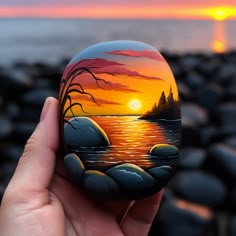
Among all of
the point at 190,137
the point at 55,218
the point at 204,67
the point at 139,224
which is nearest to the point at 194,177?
the point at 190,137

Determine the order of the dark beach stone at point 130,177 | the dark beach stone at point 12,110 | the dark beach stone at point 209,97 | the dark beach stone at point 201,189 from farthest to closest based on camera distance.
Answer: the dark beach stone at point 209,97
the dark beach stone at point 12,110
the dark beach stone at point 201,189
the dark beach stone at point 130,177

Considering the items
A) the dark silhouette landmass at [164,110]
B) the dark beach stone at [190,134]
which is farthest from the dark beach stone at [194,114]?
the dark silhouette landmass at [164,110]

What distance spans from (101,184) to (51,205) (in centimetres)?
18

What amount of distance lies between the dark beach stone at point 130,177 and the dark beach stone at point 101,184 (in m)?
0.01

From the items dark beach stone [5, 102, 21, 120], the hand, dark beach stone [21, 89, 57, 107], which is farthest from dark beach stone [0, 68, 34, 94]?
the hand

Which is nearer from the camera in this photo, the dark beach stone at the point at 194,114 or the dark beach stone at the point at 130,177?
the dark beach stone at the point at 130,177

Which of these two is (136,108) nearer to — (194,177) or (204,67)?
(194,177)

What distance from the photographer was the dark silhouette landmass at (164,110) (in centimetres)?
112

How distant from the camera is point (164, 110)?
3.71 ft

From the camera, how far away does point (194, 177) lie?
7.52ft

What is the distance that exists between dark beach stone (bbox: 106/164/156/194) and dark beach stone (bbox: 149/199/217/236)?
34.4 inches

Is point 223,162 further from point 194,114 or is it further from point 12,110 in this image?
point 12,110

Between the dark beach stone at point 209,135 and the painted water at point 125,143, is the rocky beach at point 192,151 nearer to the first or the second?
the dark beach stone at point 209,135

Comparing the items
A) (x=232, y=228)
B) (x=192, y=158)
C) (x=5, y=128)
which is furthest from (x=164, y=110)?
(x=5, y=128)
